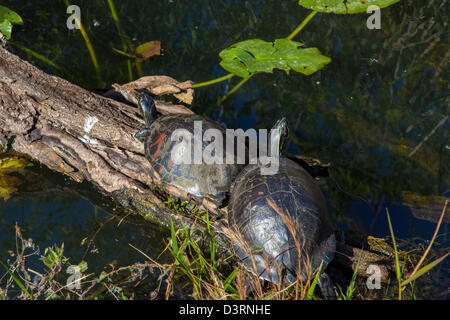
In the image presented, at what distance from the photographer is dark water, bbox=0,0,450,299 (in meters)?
3.66

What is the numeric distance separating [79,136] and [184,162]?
3.56ft

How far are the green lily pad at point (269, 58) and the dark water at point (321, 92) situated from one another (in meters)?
0.57

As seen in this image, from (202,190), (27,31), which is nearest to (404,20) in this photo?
(202,190)

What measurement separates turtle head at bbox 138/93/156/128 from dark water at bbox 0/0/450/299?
953 mm

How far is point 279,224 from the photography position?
2.95 meters

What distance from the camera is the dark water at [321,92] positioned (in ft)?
12.0

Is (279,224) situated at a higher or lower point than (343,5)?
lower

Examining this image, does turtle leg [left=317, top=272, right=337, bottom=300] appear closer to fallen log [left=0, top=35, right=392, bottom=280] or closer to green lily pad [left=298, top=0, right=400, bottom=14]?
fallen log [left=0, top=35, right=392, bottom=280]

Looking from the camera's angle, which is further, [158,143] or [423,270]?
[158,143]

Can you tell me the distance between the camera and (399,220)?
3.70 m

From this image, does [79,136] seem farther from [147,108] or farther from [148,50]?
[148,50]

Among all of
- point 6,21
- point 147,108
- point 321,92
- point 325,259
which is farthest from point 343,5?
point 6,21

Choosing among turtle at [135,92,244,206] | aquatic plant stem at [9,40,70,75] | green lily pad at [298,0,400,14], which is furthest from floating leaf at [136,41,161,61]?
green lily pad at [298,0,400,14]
